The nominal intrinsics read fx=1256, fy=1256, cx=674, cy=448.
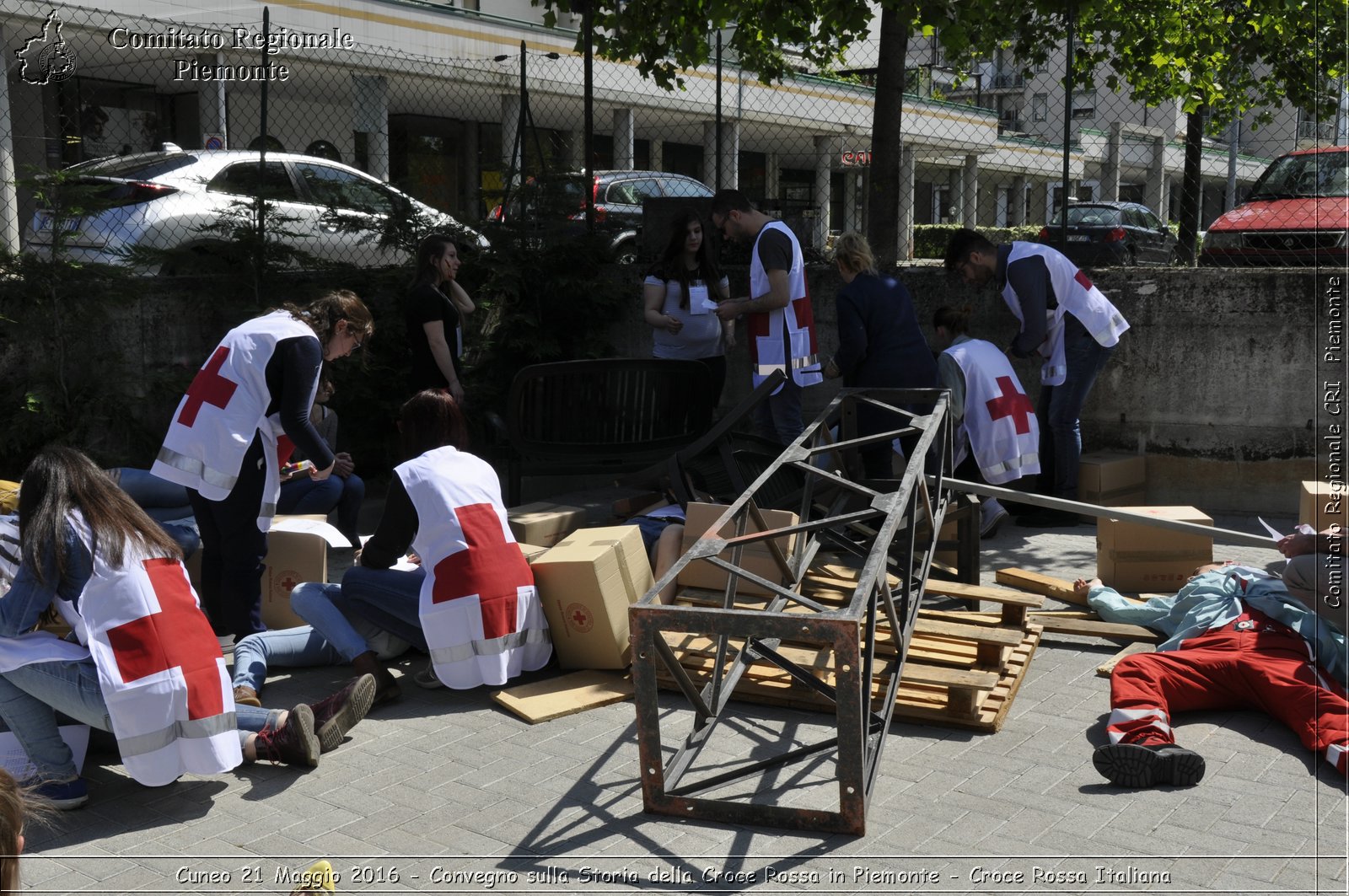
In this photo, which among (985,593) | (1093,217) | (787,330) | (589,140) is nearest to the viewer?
(985,593)

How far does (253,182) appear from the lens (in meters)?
8.73

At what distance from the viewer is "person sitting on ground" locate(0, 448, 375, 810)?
150 inches

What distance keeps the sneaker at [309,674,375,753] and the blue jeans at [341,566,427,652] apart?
17.3 inches

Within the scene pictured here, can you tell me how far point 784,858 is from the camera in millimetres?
3510

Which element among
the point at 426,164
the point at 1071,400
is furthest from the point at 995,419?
the point at 426,164

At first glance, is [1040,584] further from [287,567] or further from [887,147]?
[887,147]

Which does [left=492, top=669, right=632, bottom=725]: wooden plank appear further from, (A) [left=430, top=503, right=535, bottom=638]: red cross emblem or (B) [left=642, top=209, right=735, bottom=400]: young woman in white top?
(B) [left=642, top=209, right=735, bottom=400]: young woman in white top

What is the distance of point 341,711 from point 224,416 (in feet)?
4.62

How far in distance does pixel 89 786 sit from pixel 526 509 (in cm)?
285

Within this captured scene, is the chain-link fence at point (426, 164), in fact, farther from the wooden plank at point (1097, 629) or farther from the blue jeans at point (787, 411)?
the wooden plank at point (1097, 629)

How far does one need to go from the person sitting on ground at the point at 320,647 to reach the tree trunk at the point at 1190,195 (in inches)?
233

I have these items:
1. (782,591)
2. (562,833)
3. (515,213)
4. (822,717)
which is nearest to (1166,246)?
(515,213)
